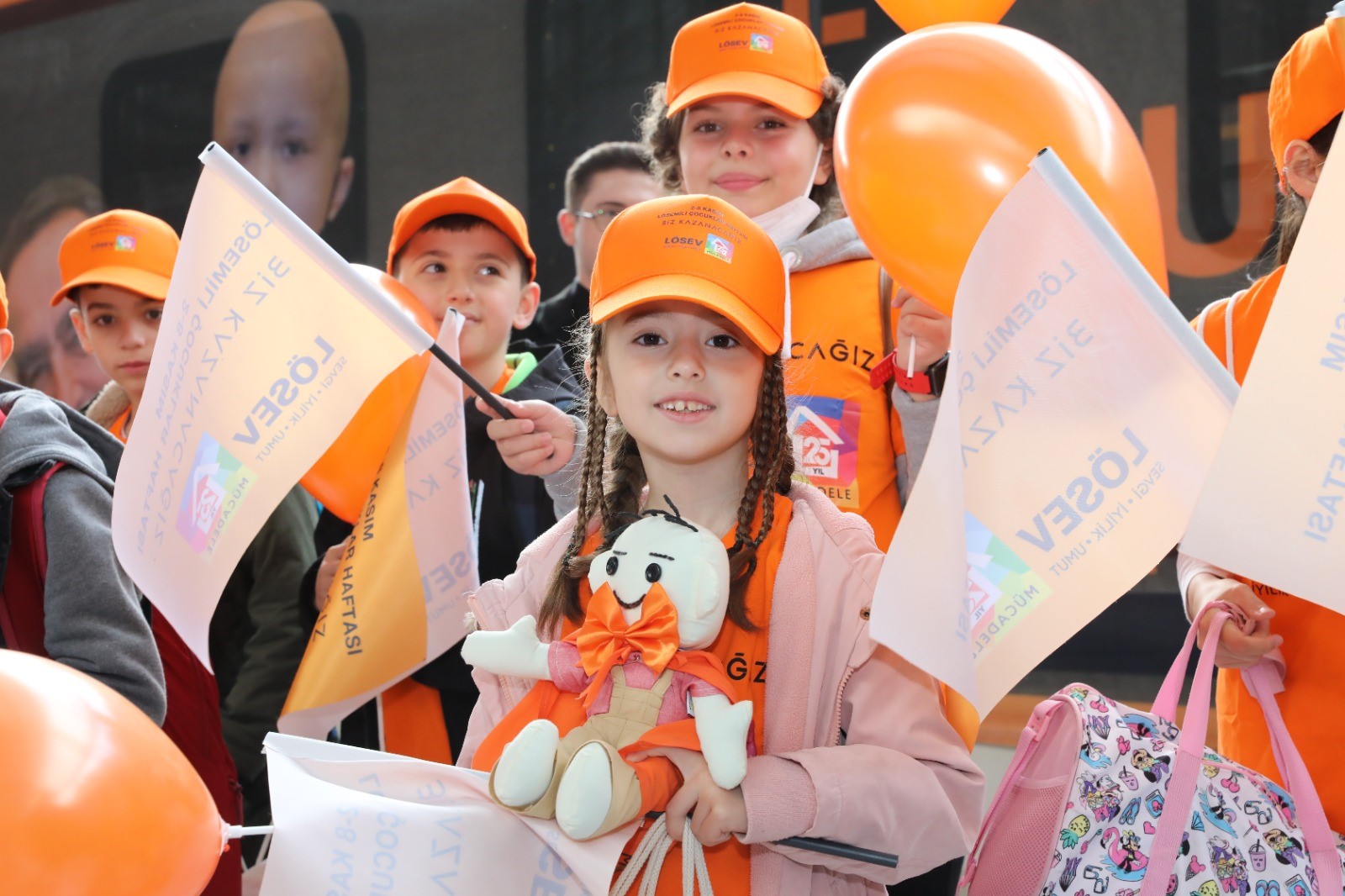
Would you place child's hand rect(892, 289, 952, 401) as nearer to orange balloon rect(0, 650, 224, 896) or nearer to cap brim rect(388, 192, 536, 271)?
cap brim rect(388, 192, 536, 271)

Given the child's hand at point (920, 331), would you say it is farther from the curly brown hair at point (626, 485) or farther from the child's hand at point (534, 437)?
the child's hand at point (534, 437)

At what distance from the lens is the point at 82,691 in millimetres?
1267

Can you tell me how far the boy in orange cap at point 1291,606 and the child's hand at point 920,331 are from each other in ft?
1.18

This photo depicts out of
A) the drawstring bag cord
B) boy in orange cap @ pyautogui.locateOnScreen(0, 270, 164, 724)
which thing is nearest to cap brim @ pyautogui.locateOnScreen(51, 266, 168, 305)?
boy in orange cap @ pyautogui.locateOnScreen(0, 270, 164, 724)

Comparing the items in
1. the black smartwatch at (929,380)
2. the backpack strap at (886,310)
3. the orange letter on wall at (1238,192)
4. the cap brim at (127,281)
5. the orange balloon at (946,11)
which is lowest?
the black smartwatch at (929,380)

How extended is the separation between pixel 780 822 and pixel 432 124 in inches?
146

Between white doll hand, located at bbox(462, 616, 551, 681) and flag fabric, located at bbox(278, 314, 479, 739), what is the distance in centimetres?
53

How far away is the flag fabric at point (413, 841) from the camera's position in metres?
1.27

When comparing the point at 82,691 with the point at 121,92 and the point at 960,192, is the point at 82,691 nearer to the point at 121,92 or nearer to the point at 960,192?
the point at 960,192

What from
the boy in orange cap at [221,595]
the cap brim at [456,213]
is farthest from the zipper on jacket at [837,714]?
the cap brim at [456,213]

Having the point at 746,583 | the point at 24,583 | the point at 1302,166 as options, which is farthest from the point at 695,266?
the point at 24,583

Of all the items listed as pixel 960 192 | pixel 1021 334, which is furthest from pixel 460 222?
pixel 1021 334

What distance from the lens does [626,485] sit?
1553mm

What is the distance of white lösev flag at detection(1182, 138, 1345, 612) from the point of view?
3.50 ft
